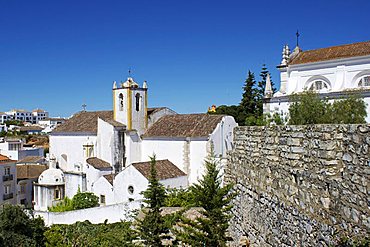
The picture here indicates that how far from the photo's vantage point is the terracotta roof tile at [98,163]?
2783 centimetres

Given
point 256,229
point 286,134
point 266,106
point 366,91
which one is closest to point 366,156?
point 286,134

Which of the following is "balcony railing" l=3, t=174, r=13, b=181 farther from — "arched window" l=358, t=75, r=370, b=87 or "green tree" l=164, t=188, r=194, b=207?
"arched window" l=358, t=75, r=370, b=87

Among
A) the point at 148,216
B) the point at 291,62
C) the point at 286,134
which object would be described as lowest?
the point at 148,216

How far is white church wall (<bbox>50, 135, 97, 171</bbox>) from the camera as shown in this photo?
32000mm

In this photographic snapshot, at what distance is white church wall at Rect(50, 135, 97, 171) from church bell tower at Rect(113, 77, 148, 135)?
4.19 metres

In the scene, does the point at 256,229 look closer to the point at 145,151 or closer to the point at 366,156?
the point at 366,156

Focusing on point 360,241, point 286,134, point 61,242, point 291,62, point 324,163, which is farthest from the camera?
point 291,62

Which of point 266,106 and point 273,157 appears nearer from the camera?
point 273,157

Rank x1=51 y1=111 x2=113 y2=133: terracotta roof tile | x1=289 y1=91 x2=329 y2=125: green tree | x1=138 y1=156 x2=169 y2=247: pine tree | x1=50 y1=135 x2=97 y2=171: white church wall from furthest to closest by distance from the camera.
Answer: x1=50 y1=135 x2=97 y2=171: white church wall < x1=51 y1=111 x2=113 y2=133: terracotta roof tile < x1=289 y1=91 x2=329 y2=125: green tree < x1=138 y1=156 x2=169 y2=247: pine tree

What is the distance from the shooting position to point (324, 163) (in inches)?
174

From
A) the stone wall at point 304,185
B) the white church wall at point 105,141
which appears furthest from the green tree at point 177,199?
the stone wall at point 304,185

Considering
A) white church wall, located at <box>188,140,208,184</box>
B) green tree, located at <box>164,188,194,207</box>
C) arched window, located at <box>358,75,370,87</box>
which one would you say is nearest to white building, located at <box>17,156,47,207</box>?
white church wall, located at <box>188,140,208,184</box>

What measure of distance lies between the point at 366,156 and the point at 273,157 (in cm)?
230

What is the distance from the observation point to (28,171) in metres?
37.1
